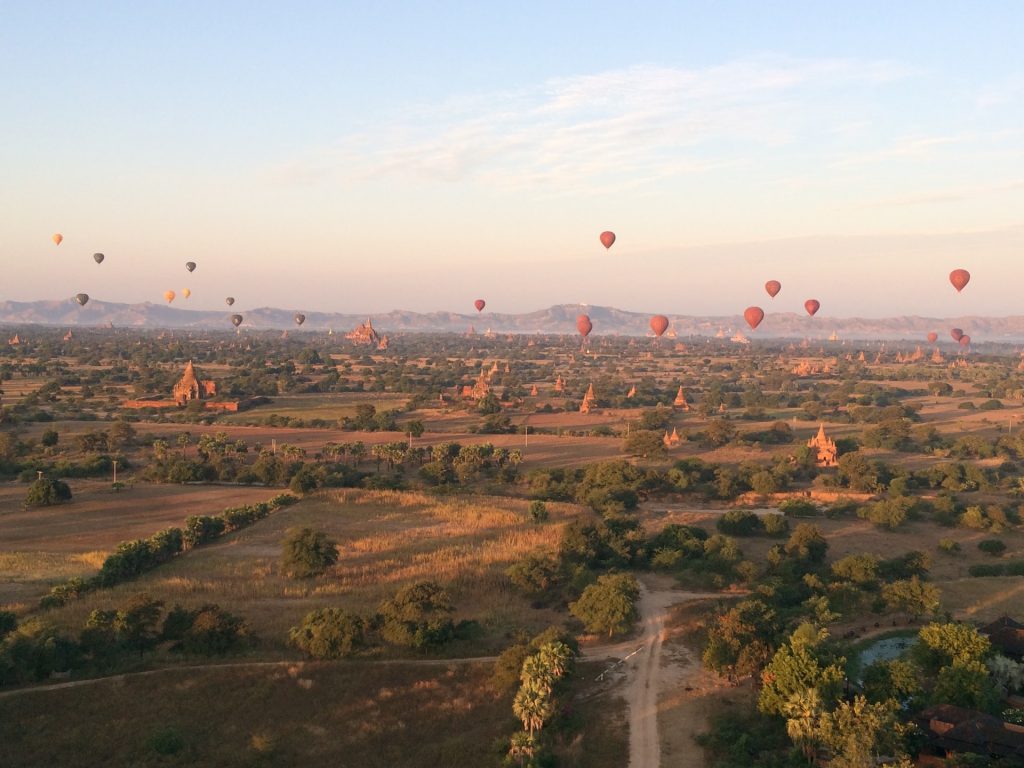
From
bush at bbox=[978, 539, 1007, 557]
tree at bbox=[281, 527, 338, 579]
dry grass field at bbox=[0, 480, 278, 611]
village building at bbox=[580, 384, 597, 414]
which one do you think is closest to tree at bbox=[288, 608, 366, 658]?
tree at bbox=[281, 527, 338, 579]

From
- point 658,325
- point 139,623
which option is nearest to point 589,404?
point 658,325

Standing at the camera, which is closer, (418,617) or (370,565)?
(418,617)

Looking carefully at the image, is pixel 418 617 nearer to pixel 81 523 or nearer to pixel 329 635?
pixel 329 635

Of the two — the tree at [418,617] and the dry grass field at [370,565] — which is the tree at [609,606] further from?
the tree at [418,617]

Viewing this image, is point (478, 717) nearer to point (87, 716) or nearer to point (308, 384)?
point (87, 716)

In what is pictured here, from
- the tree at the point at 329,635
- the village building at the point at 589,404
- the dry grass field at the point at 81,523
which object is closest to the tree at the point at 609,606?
the tree at the point at 329,635

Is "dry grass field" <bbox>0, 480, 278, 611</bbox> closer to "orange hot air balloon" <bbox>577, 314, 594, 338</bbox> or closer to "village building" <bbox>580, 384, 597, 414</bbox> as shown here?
"village building" <bbox>580, 384, 597, 414</bbox>
